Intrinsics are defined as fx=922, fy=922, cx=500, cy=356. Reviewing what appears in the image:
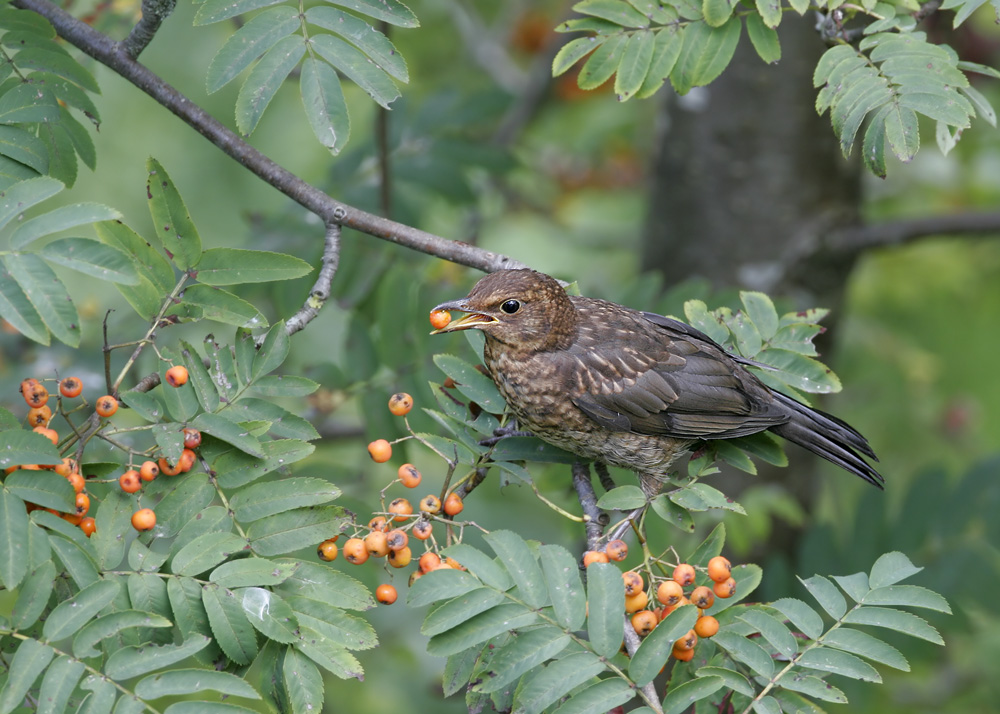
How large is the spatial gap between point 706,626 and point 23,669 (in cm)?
146

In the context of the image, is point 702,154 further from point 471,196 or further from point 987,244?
point 987,244

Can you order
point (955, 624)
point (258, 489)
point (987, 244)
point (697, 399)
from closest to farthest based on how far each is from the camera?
point (258, 489) → point (697, 399) → point (955, 624) → point (987, 244)

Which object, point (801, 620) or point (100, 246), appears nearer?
point (100, 246)

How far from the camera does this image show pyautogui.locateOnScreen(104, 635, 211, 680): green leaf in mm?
1821

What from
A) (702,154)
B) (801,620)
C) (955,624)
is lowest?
(955,624)

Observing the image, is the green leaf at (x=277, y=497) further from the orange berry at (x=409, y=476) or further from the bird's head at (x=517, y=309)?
the bird's head at (x=517, y=309)

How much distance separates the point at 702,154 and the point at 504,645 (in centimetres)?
308

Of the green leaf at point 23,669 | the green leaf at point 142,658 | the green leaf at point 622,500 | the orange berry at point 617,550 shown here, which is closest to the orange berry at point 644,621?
the orange berry at point 617,550

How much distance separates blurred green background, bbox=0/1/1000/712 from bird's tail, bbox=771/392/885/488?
711 mm

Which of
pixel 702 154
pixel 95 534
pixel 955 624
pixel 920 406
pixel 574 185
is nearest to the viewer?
pixel 95 534

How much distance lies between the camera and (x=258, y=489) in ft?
7.07

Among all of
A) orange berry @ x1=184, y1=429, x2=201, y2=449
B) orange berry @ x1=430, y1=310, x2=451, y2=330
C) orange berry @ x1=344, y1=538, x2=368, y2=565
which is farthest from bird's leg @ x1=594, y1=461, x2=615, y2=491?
orange berry @ x1=184, y1=429, x2=201, y2=449

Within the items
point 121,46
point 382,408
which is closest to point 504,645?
point 382,408

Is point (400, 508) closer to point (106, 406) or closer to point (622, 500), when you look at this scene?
point (622, 500)
